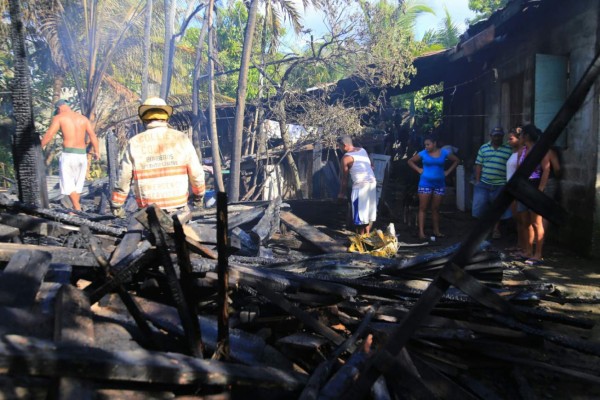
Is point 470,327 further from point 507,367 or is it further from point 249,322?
point 249,322

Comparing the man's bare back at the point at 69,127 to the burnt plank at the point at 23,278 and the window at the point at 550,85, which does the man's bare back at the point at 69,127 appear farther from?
the window at the point at 550,85

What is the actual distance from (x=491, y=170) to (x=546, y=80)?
1651mm

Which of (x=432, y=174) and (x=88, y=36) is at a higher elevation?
(x=88, y=36)

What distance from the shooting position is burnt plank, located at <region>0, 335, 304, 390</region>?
6.07 ft

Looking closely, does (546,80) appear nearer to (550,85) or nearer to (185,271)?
(550,85)

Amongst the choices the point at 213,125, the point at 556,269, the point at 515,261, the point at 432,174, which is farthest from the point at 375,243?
the point at 213,125

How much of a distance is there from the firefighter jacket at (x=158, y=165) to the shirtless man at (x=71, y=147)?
14.2 feet

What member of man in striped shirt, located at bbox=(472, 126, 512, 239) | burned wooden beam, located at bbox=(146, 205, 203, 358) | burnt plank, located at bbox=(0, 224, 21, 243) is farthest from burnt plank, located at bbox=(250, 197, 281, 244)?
burned wooden beam, located at bbox=(146, 205, 203, 358)

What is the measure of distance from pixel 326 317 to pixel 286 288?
0.36 m

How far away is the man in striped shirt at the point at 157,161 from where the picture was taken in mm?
4289

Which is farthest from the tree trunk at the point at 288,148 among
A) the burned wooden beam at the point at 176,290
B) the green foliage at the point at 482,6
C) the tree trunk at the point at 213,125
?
the green foliage at the point at 482,6

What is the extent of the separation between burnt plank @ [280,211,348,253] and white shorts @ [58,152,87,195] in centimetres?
364

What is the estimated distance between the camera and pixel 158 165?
4328 millimetres

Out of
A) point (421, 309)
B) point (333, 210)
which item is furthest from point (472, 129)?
point (421, 309)
